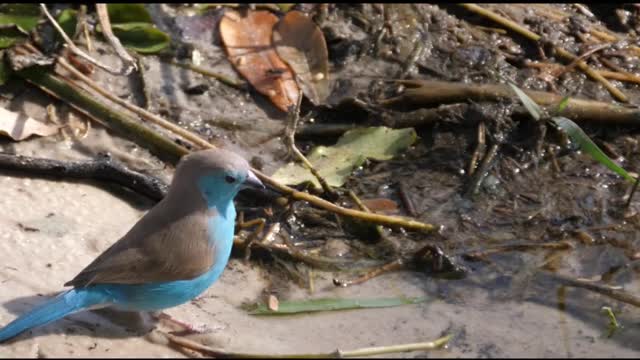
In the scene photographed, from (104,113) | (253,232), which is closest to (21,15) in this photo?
(104,113)

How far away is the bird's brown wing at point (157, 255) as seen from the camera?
188 inches

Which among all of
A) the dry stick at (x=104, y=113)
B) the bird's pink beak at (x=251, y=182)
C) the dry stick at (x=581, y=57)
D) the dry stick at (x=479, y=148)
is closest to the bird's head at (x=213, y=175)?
the bird's pink beak at (x=251, y=182)

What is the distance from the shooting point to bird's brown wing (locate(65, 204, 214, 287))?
477 centimetres

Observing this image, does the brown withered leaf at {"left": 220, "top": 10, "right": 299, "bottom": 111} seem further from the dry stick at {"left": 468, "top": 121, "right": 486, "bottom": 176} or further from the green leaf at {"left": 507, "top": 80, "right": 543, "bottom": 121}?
the green leaf at {"left": 507, "top": 80, "right": 543, "bottom": 121}

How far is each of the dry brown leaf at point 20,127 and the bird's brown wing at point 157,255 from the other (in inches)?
60.7

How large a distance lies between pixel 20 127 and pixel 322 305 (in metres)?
2.05


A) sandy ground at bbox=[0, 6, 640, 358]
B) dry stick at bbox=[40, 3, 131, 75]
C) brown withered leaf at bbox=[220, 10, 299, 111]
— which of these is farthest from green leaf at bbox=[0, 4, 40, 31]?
brown withered leaf at bbox=[220, 10, 299, 111]

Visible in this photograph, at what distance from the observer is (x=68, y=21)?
6.97 m

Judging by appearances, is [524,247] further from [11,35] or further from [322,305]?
[11,35]

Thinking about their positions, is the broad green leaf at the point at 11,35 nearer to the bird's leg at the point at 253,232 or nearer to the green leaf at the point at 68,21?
the green leaf at the point at 68,21

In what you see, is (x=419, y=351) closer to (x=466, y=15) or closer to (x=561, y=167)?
(x=561, y=167)

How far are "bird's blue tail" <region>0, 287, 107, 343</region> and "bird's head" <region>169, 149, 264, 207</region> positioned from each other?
0.60 meters

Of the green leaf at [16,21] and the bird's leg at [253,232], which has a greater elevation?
the green leaf at [16,21]

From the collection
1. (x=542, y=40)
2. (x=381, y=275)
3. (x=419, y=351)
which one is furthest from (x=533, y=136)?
(x=419, y=351)
